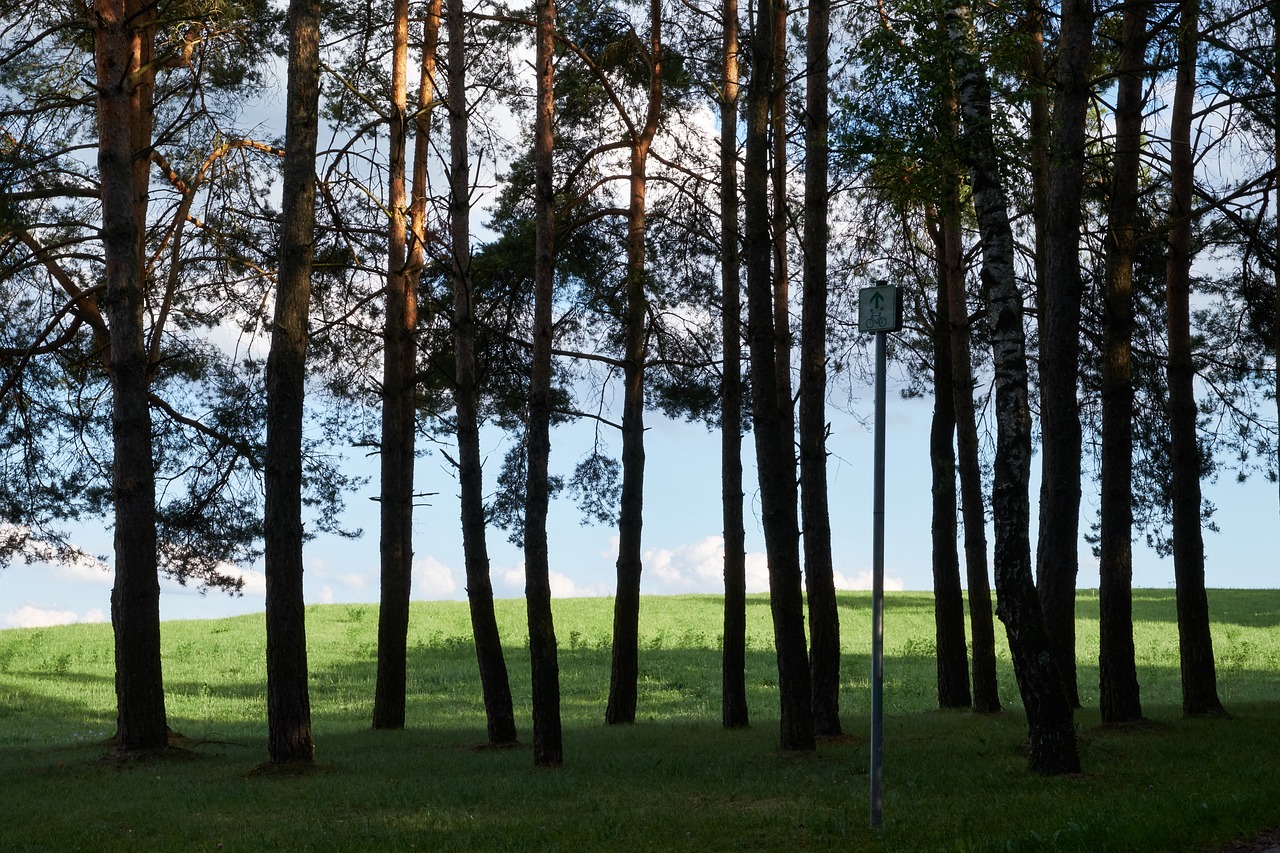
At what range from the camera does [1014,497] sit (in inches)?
461

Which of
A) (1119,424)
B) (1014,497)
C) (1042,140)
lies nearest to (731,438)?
(1119,424)

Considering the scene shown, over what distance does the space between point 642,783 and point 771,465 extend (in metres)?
4.05

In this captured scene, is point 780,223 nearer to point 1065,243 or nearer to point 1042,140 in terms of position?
point 1042,140

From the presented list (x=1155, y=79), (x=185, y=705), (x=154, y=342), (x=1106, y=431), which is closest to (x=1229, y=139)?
(x=1155, y=79)

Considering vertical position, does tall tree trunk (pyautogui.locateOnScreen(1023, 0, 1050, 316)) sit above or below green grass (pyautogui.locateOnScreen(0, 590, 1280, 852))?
above

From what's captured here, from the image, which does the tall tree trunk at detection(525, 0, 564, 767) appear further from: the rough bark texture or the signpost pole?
the rough bark texture

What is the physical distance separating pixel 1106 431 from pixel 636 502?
746 cm

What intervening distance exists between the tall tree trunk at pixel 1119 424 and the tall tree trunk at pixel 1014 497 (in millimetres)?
4790

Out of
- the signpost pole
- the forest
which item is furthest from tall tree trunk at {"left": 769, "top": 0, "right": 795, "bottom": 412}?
the signpost pole

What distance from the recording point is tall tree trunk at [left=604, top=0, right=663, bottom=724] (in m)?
19.6

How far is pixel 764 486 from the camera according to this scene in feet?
45.7

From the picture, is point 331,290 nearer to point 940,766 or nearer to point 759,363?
point 759,363

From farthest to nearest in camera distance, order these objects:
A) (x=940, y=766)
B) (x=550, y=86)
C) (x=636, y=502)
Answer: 1. (x=636, y=502)
2. (x=550, y=86)
3. (x=940, y=766)

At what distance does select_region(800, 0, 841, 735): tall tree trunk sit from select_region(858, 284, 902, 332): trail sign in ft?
23.9
